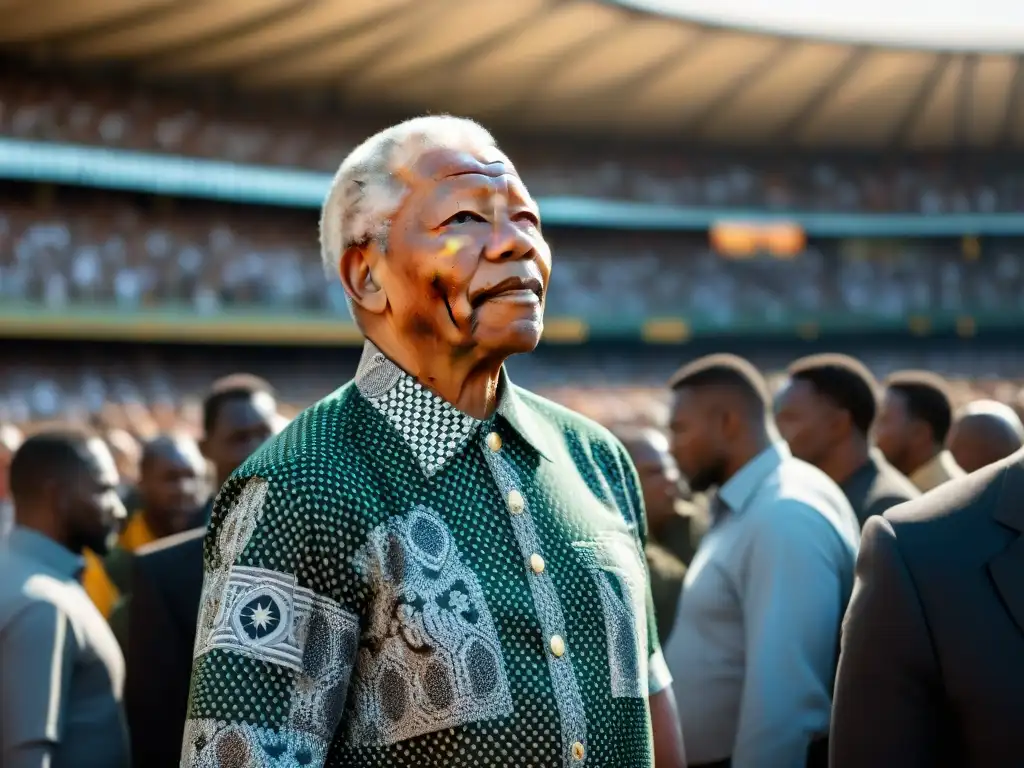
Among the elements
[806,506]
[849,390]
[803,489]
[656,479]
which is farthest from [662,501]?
[806,506]

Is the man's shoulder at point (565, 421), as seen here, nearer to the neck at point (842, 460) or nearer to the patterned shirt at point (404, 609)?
the patterned shirt at point (404, 609)

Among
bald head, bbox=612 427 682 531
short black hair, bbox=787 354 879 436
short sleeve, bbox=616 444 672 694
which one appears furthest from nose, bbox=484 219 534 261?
bald head, bbox=612 427 682 531

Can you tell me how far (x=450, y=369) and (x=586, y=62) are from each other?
→ 22549 millimetres

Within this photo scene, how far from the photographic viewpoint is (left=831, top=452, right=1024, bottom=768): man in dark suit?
204 centimetres

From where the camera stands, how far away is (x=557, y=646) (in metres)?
2.04

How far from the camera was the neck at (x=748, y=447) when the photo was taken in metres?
4.80

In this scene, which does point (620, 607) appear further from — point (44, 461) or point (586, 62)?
point (586, 62)

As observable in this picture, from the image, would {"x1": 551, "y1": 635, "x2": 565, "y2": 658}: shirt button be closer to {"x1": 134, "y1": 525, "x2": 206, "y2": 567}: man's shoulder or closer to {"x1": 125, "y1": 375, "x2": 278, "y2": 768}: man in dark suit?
{"x1": 125, "y1": 375, "x2": 278, "y2": 768}: man in dark suit

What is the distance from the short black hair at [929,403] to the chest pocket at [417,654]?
5.24 meters

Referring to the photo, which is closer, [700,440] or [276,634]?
[276,634]

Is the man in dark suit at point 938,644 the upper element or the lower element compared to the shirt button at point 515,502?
lower

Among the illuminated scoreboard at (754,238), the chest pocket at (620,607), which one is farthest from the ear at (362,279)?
the illuminated scoreboard at (754,238)

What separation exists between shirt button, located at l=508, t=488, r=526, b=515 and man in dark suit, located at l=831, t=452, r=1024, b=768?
1.72 feet

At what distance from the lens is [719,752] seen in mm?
4039
